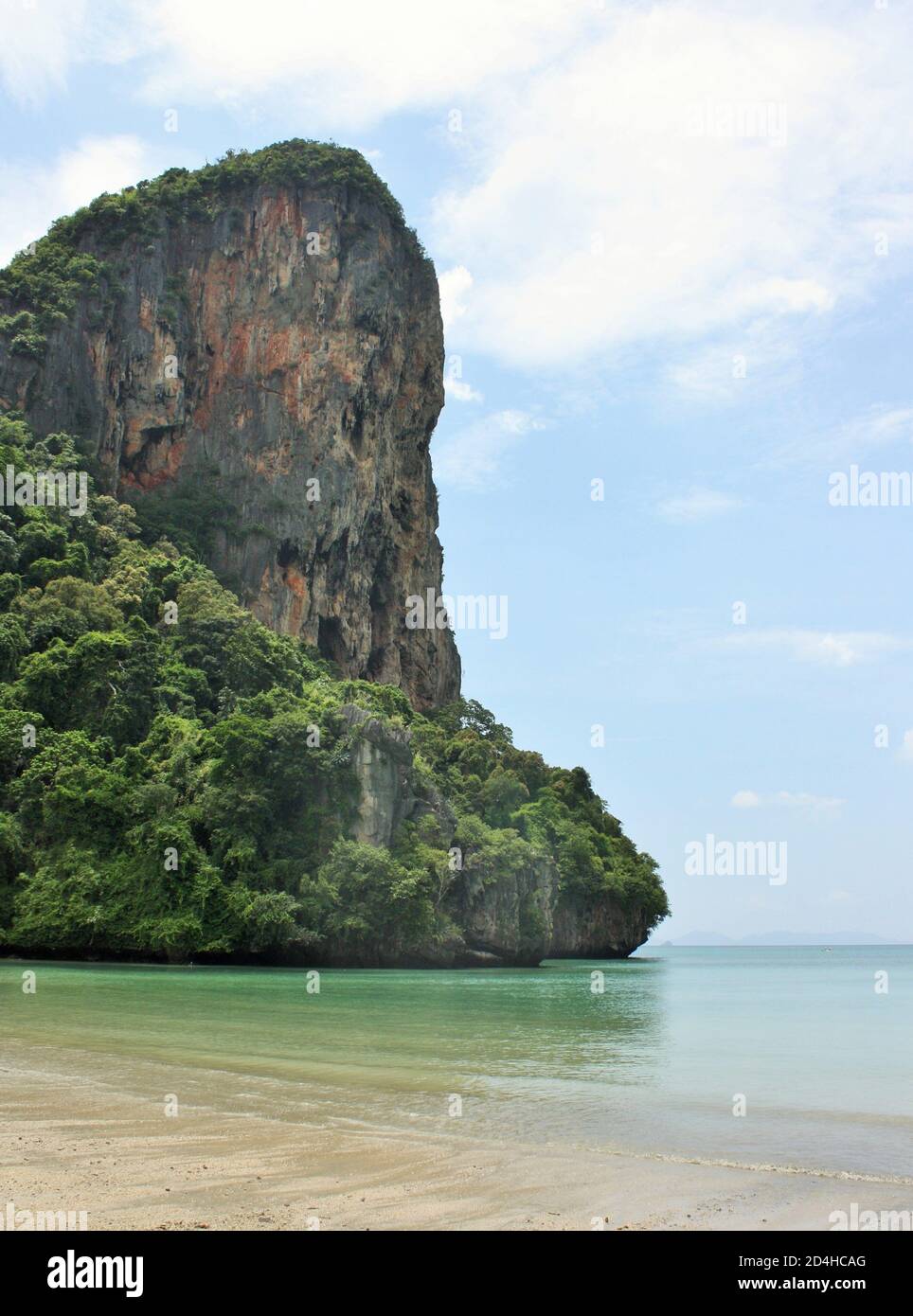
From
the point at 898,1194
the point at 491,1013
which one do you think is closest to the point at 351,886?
the point at 491,1013

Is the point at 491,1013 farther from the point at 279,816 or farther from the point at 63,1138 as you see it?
the point at 279,816

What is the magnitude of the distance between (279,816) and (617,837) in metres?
34.2

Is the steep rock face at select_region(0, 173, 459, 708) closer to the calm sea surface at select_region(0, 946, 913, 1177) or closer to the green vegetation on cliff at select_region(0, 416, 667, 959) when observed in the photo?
the green vegetation on cliff at select_region(0, 416, 667, 959)

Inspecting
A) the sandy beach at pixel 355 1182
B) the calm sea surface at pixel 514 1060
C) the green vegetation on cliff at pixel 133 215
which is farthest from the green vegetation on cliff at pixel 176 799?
the sandy beach at pixel 355 1182

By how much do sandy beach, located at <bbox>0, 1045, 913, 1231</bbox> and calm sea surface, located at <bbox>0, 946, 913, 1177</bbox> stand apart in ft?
2.52

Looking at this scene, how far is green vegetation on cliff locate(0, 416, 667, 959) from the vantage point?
38.6 m

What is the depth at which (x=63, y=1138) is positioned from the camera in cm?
866
